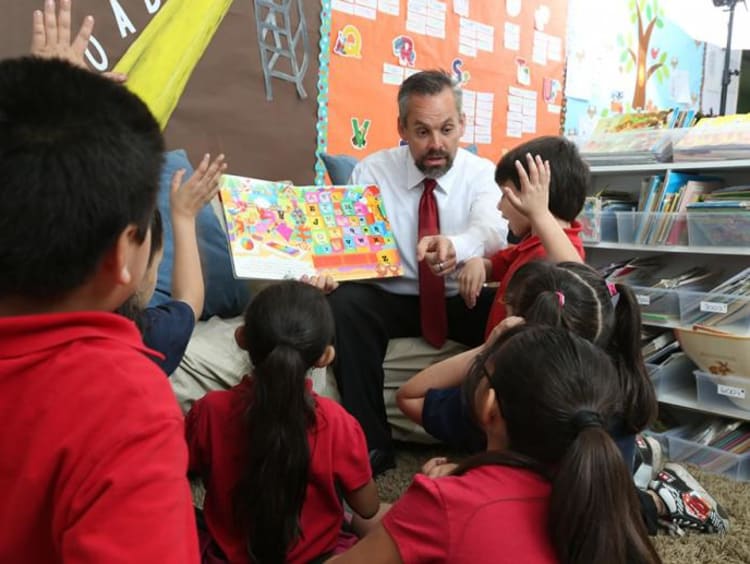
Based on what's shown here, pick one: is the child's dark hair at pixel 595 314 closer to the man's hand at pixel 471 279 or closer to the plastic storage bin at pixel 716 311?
the man's hand at pixel 471 279

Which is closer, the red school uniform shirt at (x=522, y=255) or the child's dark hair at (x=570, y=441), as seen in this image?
the child's dark hair at (x=570, y=441)

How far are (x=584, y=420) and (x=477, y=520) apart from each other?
0.17 m

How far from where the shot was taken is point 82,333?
490 mm

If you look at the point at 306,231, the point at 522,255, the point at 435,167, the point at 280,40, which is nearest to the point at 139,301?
the point at 306,231

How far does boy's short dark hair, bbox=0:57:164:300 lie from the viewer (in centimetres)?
46

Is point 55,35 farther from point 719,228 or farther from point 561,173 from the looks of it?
point 719,228

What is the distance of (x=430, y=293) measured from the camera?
1.89m

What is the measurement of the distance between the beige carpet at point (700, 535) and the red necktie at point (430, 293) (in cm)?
36

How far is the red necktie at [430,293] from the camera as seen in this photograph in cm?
189

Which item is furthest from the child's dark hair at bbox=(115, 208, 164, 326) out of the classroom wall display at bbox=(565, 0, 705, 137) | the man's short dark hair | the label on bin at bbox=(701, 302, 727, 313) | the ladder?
the classroom wall display at bbox=(565, 0, 705, 137)

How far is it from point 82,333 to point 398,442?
1.60 meters

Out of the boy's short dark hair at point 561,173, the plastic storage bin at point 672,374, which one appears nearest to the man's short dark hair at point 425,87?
the boy's short dark hair at point 561,173

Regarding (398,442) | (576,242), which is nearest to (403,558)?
(576,242)

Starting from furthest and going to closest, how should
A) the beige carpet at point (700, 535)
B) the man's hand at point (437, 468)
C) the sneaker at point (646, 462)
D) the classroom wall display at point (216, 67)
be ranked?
the classroom wall display at point (216, 67) < the sneaker at point (646, 462) < the beige carpet at point (700, 535) < the man's hand at point (437, 468)
